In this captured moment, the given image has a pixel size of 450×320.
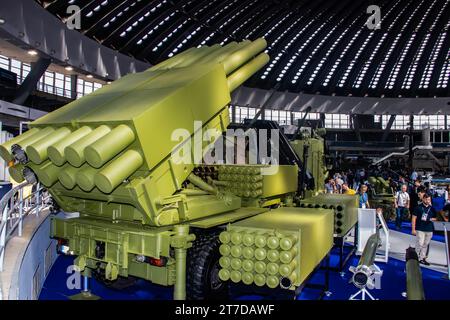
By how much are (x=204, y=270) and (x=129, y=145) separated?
204 centimetres

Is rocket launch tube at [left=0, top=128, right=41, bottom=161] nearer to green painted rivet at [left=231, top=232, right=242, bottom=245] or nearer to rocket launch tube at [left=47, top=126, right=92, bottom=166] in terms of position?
rocket launch tube at [left=47, top=126, right=92, bottom=166]

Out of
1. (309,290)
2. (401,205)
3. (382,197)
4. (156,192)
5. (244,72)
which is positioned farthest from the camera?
(382,197)

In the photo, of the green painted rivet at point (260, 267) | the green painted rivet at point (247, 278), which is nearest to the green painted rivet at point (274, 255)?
the green painted rivet at point (260, 267)

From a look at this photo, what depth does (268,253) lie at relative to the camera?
14.2 ft

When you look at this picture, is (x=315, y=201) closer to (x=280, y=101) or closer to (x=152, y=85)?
(x=152, y=85)

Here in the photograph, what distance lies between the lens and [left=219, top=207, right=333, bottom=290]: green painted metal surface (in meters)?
4.26

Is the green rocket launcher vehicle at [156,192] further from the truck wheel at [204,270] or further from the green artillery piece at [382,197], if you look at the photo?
the green artillery piece at [382,197]

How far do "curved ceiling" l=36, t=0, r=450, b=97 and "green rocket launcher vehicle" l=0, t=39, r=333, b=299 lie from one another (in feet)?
50.1

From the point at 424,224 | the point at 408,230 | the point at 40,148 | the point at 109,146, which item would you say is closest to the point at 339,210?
the point at 424,224

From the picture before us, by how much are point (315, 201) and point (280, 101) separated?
37.1 m

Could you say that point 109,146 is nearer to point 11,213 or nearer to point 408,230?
point 11,213

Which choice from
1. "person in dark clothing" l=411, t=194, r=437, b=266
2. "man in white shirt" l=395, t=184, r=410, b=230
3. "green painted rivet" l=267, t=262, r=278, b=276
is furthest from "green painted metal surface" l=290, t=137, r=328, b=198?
"green painted rivet" l=267, t=262, r=278, b=276

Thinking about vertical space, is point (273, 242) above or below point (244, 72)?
below
